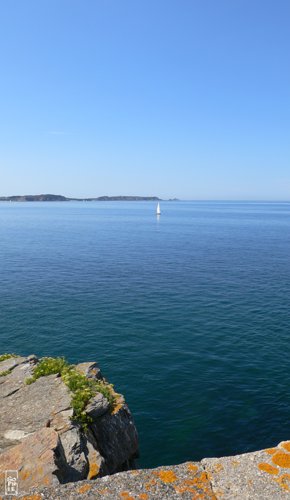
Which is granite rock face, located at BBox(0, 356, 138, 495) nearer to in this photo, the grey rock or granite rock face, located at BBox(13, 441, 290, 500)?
the grey rock

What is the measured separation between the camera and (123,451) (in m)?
18.7

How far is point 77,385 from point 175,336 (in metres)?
19.8

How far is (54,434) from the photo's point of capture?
14.2m

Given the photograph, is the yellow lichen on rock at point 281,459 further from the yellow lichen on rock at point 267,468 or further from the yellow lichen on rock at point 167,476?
the yellow lichen on rock at point 167,476

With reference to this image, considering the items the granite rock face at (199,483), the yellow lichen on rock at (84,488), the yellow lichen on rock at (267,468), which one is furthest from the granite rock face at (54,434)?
the yellow lichen on rock at (267,468)

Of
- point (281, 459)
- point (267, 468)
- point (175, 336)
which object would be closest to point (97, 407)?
point (267, 468)

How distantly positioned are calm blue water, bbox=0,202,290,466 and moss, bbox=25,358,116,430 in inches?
235

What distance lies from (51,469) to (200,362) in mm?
22243

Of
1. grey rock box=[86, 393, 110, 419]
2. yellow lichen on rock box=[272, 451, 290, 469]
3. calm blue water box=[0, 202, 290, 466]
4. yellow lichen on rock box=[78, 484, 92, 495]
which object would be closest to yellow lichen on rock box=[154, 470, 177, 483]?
yellow lichen on rock box=[78, 484, 92, 495]

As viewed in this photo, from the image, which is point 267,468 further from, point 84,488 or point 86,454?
point 86,454

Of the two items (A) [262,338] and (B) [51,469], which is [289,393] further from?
(B) [51,469]

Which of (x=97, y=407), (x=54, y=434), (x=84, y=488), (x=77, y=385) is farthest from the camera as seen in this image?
(x=77, y=385)

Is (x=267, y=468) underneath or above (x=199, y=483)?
above

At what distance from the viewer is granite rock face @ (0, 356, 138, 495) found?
12.8 meters
